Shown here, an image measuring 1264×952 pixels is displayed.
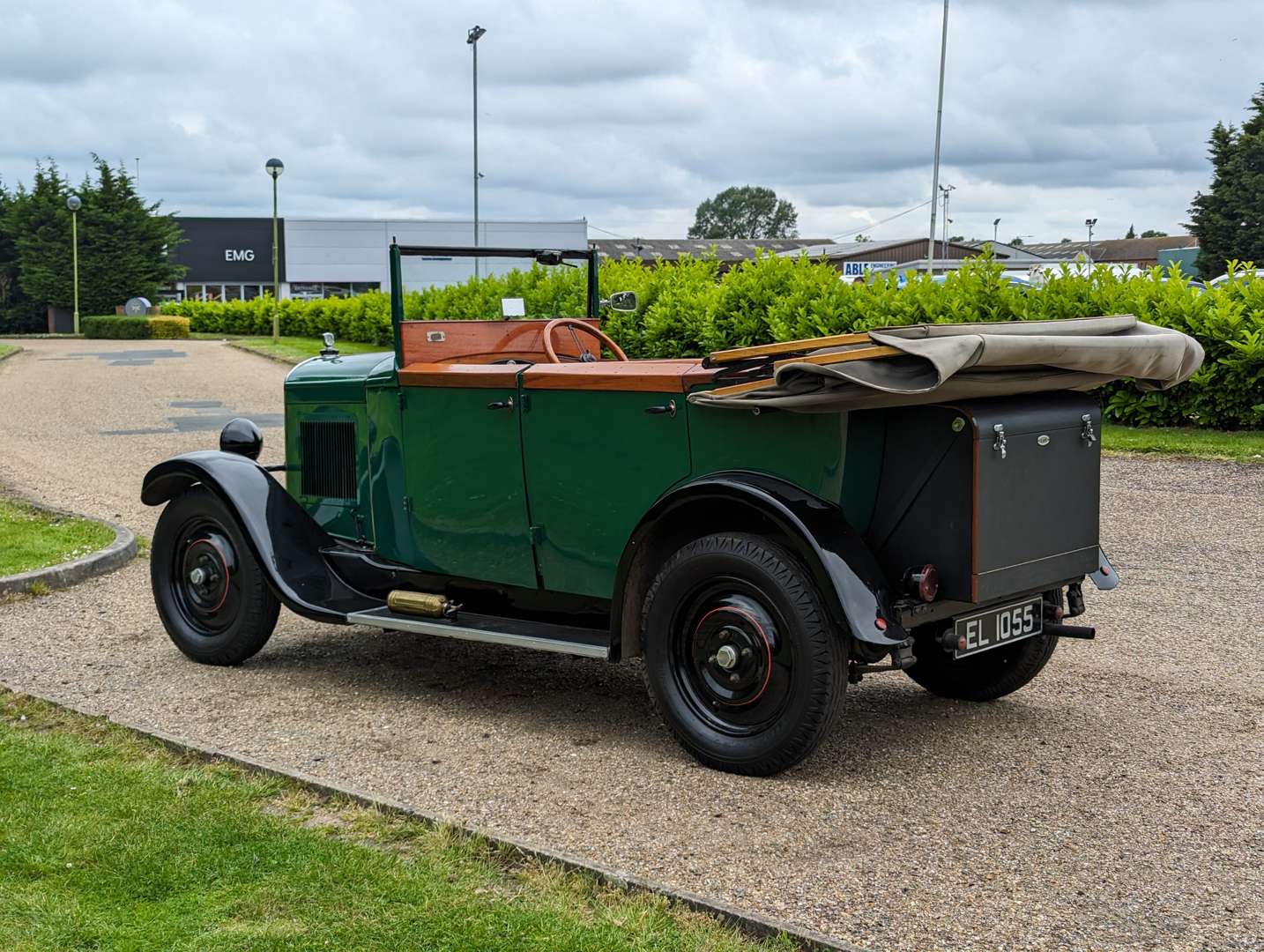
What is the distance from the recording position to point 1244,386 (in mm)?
12008

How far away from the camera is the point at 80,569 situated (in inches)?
298

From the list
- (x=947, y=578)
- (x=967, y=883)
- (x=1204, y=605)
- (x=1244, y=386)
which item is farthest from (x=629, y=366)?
(x=1244, y=386)

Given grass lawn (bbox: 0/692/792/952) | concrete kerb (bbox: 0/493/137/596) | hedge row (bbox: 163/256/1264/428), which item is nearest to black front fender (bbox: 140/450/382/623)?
grass lawn (bbox: 0/692/792/952)

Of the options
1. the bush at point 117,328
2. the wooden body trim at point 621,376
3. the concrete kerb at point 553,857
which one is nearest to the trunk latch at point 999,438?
the wooden body trim at point 621,376

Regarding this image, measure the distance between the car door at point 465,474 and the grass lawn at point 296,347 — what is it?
20721mm

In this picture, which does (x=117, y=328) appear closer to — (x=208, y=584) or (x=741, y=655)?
(x=208, y=584)

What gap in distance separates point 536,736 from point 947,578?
5.48ft

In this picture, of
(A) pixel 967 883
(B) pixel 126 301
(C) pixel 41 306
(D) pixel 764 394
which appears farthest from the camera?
(C) pixel 41 306

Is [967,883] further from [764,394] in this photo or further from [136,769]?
[136,769]

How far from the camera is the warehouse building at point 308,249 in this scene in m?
54.8

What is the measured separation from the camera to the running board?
473 centimetres

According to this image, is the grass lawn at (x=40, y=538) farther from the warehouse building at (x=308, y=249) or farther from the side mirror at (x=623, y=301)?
the warehouse building at (x=308, y=249)

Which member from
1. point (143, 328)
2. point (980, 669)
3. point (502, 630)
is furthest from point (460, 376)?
point (143, 328)

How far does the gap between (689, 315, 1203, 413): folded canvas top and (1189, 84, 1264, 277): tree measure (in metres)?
41.3
